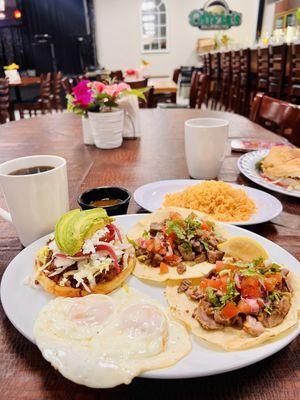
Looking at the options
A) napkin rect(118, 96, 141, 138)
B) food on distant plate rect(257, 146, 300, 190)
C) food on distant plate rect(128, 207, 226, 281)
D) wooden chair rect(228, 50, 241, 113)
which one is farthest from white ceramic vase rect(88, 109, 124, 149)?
wooden chair rect(228, 50, 241, 113)

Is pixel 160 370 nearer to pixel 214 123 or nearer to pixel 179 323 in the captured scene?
pixel 179 323

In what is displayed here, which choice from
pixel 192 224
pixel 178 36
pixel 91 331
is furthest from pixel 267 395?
pixel 178 36

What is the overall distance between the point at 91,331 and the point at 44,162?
64 cm

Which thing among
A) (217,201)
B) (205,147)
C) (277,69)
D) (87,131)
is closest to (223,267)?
(217,201)

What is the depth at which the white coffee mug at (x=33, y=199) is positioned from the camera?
923 millimetres

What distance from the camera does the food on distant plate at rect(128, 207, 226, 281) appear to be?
2.75 feet

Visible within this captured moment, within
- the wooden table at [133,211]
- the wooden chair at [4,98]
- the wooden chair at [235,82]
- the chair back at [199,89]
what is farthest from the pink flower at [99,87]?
the wooden chair at [235,82]

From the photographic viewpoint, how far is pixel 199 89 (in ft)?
16.9

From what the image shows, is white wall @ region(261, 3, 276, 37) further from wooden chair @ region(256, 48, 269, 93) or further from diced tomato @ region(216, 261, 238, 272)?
diced tomato @ region(216, 261, 238, 272)

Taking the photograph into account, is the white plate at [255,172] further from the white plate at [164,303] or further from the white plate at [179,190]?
the white plate at [164,303]

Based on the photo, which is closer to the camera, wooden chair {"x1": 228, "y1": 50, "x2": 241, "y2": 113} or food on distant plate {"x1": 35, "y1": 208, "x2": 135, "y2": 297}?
food on distant plate {"x1": 35, "y1": 208, "x2": 135, "y2": 297}

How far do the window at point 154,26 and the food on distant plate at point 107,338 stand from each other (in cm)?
1470

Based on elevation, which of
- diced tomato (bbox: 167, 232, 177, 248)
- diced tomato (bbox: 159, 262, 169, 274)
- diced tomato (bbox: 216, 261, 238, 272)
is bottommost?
diced tomato (bbox: 159, 262, 169, 274)

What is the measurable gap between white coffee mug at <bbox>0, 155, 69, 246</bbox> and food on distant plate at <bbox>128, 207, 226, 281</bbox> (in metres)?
0.24
